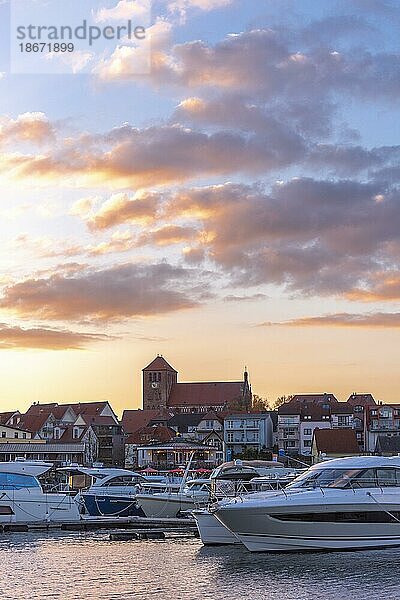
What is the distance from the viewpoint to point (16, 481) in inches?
1604

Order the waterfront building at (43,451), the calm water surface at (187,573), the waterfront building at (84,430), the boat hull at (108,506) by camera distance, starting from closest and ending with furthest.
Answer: the calm water surface at (187,573) → the boat hull at (108,506) → the waterfront building at (43,451) → the waterfront building at (84,430)

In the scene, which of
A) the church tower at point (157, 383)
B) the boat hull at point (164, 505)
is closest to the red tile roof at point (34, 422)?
the church tower at point (157, 383)

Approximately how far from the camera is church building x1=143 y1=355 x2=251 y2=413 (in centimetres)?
17688

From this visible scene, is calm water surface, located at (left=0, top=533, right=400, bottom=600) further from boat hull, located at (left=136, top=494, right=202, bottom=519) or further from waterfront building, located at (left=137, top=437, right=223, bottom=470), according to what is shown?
waterfront building, located at (left=137, top=437, right=223, bottom=470)

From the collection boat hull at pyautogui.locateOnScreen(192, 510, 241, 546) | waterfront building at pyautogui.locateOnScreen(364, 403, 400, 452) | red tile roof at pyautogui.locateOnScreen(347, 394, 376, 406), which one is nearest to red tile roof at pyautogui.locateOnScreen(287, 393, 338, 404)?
red tile roof at pyautogui.locateOnScreen(347, 394, 376, 406)

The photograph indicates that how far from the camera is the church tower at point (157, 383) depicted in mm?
191375

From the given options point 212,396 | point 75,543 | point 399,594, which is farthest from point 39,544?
point 212,396

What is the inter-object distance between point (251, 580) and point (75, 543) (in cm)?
1123

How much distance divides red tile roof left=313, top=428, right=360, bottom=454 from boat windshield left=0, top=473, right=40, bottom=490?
69190 millimetres

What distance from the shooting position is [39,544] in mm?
34562

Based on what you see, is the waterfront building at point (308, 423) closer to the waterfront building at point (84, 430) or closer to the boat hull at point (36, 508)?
the waterfront building at point (84, 430)

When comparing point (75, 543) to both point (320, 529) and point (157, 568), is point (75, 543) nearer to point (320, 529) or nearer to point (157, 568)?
point (157, 568)

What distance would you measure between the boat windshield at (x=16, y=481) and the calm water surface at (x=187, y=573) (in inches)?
246

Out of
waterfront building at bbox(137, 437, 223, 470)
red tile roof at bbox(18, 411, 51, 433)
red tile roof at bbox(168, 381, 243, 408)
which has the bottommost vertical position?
waterfront building at bbox(137, 437, 223, 470)
